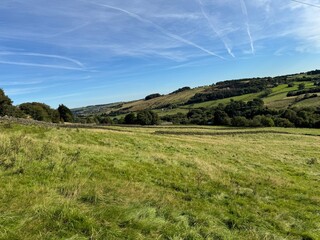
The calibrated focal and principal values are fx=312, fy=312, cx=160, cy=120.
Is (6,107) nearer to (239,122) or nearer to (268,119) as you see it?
(239,122)

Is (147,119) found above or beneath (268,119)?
above

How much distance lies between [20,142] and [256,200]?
10.6 meters

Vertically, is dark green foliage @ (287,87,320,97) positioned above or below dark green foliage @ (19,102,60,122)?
below

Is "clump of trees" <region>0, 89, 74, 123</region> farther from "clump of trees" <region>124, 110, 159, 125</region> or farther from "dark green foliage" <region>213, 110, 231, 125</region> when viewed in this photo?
"dark green foliage" <region>213, 110, 231, 125</region>

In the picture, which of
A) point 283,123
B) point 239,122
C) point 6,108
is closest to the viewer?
point 6,108

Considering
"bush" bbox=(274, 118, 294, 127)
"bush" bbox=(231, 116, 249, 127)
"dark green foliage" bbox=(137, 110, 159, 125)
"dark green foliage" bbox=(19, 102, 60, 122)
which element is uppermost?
"dark green foliage" bbox=(19, 102, 60, 122)

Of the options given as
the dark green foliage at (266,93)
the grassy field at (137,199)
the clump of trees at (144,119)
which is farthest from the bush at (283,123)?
the grassy field at (137,199)

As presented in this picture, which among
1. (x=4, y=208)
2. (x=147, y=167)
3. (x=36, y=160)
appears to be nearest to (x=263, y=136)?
(x=147, y=167)

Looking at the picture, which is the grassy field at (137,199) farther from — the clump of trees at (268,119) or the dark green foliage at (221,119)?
the dark green foliage at (221,119)

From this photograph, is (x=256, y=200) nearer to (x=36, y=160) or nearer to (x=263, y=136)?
(x=36, y=160)

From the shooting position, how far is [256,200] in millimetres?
12039

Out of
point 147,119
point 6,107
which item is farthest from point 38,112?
point 147,119

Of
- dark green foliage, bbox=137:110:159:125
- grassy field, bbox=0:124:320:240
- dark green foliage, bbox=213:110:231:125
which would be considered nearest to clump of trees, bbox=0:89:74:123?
dark green foliage, bbox=137:110:159:125

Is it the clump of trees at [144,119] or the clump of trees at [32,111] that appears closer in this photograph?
the clump of trees at [32,111]
